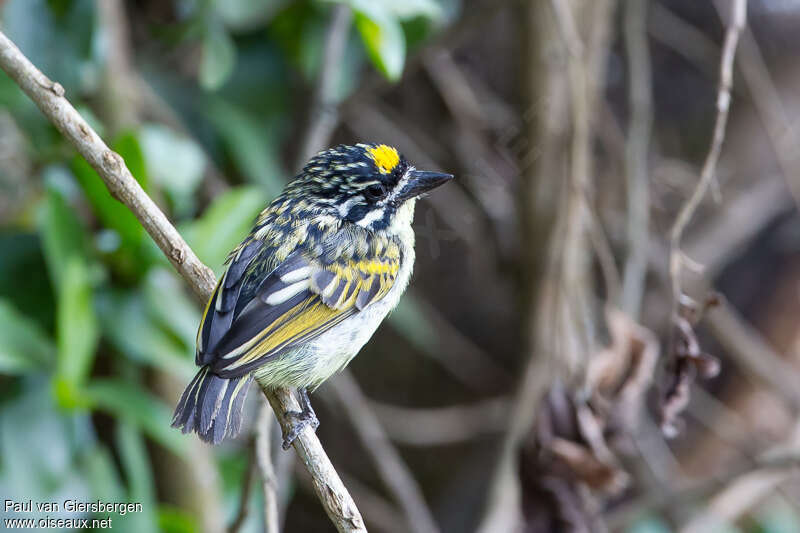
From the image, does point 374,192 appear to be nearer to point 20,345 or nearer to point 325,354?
point 325,354

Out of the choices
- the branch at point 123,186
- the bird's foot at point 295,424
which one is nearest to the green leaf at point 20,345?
the branch at point 123,186

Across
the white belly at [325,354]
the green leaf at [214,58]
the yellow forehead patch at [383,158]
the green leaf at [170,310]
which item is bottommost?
the white belly at [325,354]

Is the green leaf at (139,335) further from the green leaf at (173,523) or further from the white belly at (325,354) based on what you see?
the white belly at (325,354)

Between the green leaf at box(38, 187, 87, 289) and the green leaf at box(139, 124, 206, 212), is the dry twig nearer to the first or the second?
the green leaf at box(139, 124, 206, 212)

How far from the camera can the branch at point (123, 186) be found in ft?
6.77

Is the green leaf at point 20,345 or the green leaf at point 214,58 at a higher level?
the green leaf at point 214,58

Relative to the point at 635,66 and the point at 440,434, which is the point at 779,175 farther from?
the point at 440,434

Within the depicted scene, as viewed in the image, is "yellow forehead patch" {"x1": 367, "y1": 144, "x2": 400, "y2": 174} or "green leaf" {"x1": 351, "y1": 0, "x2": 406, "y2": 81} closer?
"yellow forehead patch" {"x1": 367, "y1": 144, "x2": 400, "y2": 174}

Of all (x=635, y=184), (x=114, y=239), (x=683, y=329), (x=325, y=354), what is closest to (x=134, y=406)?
(x=114, y=239)

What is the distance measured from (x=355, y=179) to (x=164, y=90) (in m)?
1.69

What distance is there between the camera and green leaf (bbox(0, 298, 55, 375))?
9.82 feet

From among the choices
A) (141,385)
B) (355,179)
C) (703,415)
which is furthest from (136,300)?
(703,415)

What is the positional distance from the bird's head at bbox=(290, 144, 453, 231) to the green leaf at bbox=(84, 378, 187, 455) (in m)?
1.00

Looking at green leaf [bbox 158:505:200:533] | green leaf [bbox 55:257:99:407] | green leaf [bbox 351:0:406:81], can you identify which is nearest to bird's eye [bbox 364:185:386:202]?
green leaf [bbox 351:0:406:81]
